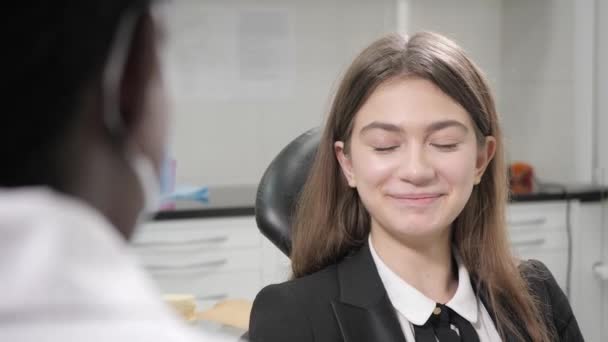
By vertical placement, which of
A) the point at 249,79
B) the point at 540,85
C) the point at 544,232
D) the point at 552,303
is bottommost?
the point at 544,232

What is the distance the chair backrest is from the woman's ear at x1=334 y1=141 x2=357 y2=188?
11cm

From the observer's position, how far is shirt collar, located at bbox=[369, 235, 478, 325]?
150 centimetres

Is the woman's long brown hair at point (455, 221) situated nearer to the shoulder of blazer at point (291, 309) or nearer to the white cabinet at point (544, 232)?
the shoulder of blazer at point (291, 309)

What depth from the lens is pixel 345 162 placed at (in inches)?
62.4

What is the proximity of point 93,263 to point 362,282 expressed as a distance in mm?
1119

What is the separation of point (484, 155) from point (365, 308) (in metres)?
0.35

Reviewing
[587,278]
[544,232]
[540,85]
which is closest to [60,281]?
[544,232]

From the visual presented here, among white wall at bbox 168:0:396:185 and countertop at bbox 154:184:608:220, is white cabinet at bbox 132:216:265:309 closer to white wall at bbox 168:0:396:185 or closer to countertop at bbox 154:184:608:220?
countertop at bbox 154:184:608:220

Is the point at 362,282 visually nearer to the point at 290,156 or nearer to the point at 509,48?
the point at 290,156

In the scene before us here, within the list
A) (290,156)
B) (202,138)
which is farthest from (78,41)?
(202,138)

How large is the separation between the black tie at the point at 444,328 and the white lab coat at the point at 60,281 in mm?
1084

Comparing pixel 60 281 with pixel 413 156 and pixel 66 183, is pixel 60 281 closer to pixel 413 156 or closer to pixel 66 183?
pixel 66 183

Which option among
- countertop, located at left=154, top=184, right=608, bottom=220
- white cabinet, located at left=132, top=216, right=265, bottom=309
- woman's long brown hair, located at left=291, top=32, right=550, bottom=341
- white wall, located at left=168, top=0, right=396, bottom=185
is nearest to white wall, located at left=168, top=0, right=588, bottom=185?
white wall, located at left=168, top=0, right=396, bottom=185

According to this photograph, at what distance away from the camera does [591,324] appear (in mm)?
3574
